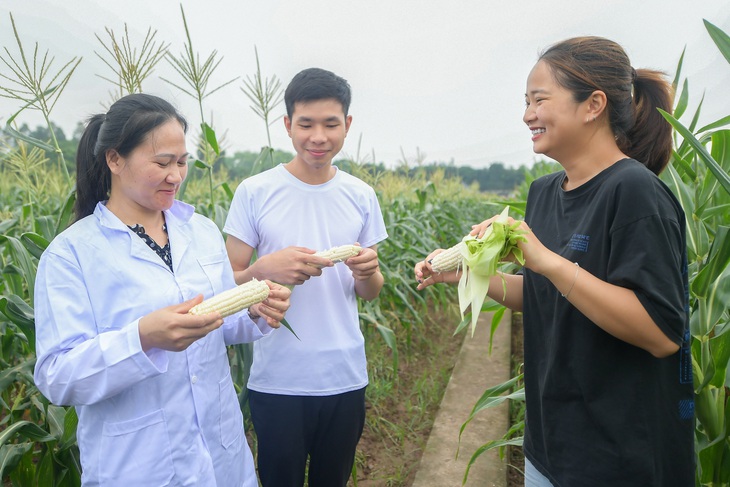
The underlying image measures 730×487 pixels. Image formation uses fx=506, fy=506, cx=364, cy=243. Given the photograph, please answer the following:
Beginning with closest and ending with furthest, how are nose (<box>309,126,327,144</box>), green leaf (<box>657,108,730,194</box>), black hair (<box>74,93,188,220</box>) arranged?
green leaf (<box>657,108,730,194</box>), black hair (<box>74,93,188,220</box>), nose (<box>309,126,327,144</box>)

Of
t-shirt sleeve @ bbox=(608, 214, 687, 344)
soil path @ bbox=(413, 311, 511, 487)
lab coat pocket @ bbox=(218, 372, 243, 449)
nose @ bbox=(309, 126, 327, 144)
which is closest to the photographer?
t-shirt sleeve @ bbox=(608, 214, 687, 344)

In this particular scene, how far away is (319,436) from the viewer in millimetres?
1970

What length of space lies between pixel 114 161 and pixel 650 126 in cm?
153

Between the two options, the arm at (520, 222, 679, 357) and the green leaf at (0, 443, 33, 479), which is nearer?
the arm at (520, 222, 679, 357)

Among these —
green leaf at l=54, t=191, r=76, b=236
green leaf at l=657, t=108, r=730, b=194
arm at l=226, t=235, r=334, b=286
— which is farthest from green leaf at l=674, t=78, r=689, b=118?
green leaf at l=54, t=191, r=76, b=236

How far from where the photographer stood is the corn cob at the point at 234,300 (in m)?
1.34

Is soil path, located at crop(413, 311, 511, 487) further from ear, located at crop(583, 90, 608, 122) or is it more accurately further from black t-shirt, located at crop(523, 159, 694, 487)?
ear, located at crop(583, 90, 608, 122)

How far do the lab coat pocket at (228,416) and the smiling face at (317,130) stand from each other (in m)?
0.83

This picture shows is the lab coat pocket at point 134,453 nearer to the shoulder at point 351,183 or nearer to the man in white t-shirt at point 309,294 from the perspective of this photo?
the man in white t-shirt at point 309,294

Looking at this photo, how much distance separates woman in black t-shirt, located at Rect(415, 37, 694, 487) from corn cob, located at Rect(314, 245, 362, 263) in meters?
0.53

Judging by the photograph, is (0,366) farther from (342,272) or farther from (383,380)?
(383,380)

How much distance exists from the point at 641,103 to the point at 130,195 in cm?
149

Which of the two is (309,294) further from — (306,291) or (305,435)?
(305,435)

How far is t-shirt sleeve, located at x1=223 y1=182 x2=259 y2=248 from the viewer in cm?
191
